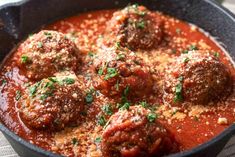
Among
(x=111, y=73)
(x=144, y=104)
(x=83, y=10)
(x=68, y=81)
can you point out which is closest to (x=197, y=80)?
(x=144, y=104)

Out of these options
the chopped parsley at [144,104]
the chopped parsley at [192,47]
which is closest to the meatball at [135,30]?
the chopped parsley at [192,47]

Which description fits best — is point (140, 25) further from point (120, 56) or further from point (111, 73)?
point (111, 73)

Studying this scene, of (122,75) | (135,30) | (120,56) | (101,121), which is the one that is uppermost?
(135,30)

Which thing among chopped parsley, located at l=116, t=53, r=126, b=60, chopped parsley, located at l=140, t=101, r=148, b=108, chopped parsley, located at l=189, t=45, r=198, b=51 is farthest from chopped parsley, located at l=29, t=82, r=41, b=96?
chopped parsley, located at l=189, t=45, r=198, b=51

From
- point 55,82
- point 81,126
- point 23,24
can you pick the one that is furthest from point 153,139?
point 23,24

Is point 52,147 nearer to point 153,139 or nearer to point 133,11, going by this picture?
point 153,139

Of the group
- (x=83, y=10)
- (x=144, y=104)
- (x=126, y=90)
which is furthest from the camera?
(x=83, y=10)
